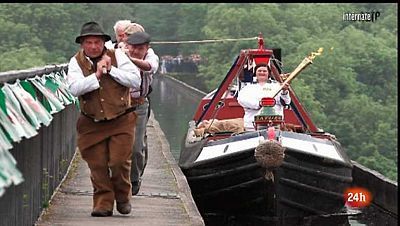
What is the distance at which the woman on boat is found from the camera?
564 inches

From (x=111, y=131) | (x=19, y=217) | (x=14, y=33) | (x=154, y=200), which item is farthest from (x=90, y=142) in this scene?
(x=14, y=33)

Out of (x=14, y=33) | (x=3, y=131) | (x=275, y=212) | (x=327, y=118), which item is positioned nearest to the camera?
(x=3, y=131)

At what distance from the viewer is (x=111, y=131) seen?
9297 millimetres

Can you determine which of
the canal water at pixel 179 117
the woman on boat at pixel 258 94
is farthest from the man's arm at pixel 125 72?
the canal water at pixel 179 117

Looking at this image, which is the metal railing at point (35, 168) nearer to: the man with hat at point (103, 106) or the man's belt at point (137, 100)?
the man with hat at point (103, 106)

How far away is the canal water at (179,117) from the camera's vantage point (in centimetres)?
1524

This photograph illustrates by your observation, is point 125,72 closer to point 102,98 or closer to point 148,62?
point 102,98

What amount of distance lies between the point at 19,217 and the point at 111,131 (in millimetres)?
1332

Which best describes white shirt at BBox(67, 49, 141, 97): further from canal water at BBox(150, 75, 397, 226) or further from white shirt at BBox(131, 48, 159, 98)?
canal water at BBox(150, 75, 397, 226)

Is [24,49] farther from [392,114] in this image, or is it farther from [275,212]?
[275,212]

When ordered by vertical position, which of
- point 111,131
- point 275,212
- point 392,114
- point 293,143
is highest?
point 111,131

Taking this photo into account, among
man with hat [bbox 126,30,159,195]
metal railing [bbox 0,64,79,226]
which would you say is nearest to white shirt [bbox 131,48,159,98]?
man with hat [bbox 126,30,159,195]

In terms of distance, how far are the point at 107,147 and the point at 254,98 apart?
5.29m

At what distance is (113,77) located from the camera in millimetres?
9117
